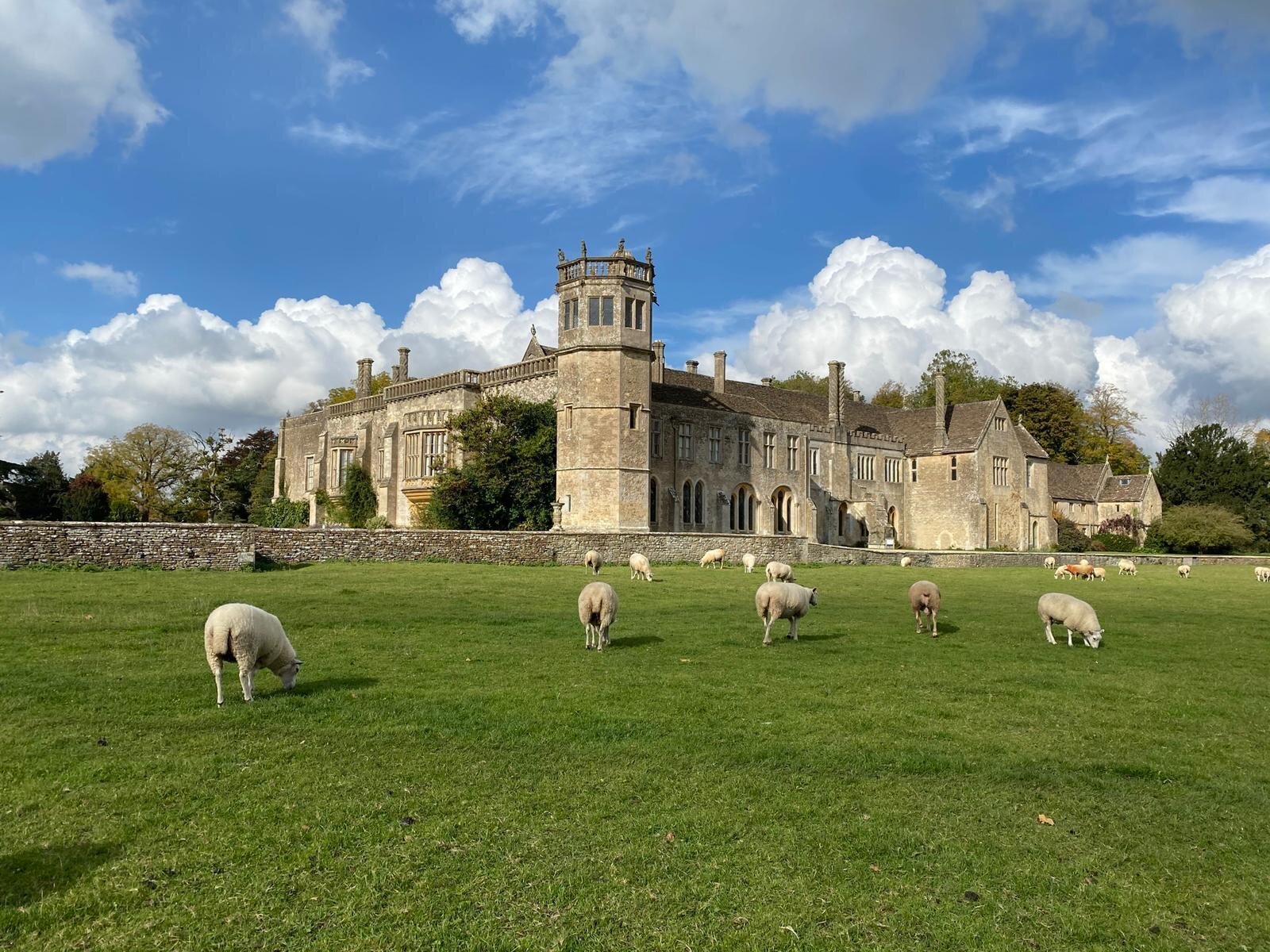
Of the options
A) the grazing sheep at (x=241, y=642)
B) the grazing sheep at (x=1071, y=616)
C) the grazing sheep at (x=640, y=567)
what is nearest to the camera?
the grazing sheep at (x=241, y=642)

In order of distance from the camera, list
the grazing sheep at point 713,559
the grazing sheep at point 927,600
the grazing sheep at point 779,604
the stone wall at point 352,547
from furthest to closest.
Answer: the grazing sheep at point 713,559
the stone wall at point 352,547
the grazing sheep at point 927,600
the grazing sheep at point 779,604

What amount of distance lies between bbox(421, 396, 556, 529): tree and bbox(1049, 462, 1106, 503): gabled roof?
52.3m

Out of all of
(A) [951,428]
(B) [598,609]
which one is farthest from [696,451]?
(B) [598,609]

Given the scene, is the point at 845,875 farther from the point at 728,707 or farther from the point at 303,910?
the point at 728,707

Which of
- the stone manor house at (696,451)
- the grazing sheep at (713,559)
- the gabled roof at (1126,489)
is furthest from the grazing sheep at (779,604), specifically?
the gabled roof at (1126,489)

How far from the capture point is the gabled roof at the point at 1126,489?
257ft

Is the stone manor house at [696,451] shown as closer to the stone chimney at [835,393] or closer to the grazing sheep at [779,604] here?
the stone chimney at [835,393]

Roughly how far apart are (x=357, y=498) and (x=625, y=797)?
51.6 meters

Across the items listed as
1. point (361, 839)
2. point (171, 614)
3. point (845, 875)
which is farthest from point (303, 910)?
point (171, 614)

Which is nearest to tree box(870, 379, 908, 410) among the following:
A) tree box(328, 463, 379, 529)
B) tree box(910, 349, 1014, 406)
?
tree box(910, 349, 1014, 406)

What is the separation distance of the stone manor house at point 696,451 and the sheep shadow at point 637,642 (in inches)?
1094

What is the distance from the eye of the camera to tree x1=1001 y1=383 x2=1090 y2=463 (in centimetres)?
8725

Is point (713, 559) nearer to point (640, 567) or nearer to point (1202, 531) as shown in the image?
point (640, 567)

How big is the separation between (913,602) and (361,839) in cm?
1294
